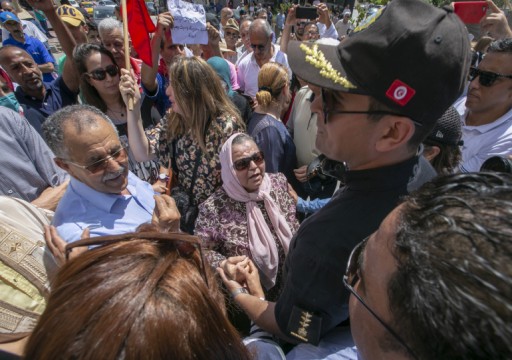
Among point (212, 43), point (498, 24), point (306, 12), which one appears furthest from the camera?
point (306, 12)

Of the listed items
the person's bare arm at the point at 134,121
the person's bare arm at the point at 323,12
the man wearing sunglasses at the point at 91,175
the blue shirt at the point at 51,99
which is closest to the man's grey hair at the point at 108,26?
the blue shirt at the point at 51,99

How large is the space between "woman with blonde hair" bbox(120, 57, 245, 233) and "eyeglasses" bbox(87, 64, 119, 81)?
0.43 m

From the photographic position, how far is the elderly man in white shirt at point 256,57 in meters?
4.30

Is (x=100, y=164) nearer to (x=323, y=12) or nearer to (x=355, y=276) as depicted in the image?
(x=355, y=276)

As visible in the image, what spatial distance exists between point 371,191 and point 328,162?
667 millimetres

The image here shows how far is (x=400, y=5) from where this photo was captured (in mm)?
1050

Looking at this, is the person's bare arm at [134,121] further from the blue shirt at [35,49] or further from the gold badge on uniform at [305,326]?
the blue shirt at [35,49]

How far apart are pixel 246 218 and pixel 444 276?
1695 mm

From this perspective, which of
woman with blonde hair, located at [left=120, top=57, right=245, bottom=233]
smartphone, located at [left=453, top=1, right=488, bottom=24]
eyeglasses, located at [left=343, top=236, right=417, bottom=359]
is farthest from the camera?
smartphone, located at [left=453, top=1, right=488, bottom=24]

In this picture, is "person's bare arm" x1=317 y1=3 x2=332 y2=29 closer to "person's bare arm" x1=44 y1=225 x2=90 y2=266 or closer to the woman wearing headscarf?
the woman wearing headscarf

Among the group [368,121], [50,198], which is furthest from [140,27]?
[368,121]

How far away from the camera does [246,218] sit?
218cm

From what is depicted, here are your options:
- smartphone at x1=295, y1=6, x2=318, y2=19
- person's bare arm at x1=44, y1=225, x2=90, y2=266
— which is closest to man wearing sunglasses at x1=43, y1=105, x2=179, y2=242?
person's bare arm at x1=44, y1=225, x2=90, y2=266

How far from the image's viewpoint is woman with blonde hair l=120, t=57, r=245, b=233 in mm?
2449
